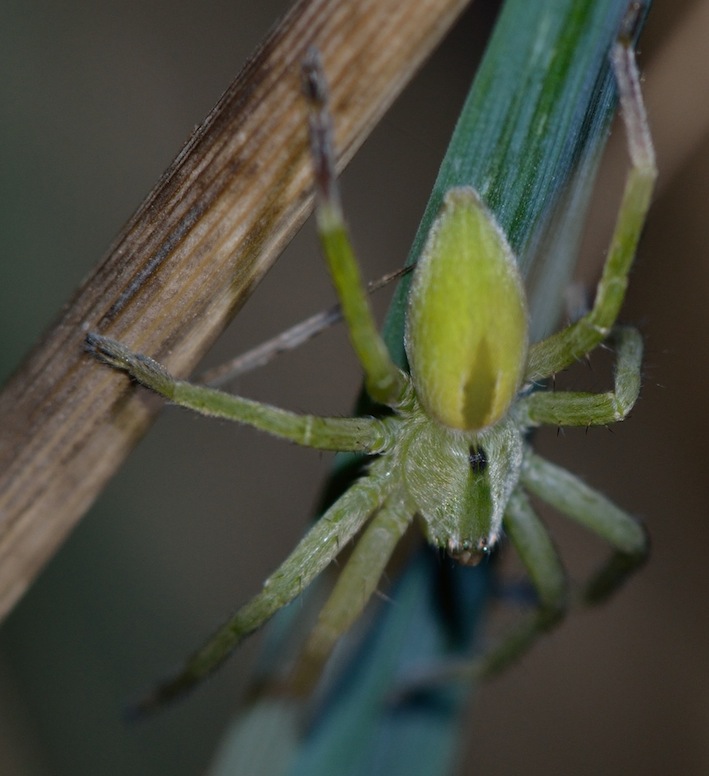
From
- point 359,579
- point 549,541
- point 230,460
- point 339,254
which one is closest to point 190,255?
point 339,254

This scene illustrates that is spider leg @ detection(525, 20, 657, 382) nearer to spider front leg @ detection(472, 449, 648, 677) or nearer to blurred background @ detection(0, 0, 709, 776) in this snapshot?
spider front leg @ detection(472, 449, 648, 677)

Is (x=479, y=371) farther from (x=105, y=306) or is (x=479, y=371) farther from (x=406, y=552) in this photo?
(x=406, y=552)

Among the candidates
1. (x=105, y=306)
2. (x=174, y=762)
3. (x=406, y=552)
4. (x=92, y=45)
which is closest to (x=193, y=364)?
(x=105, y=306)

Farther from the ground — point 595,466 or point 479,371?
point 595,466

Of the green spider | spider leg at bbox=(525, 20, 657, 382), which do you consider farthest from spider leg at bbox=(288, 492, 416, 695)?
spider leg at bbox=(525, 20, 657, 382)

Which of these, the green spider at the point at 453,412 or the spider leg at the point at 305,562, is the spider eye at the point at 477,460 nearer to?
the green spider at the point at 453,412

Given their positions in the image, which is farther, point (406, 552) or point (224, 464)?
point (224, 464)

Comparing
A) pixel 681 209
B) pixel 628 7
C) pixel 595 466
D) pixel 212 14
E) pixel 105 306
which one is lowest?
pixel 105 306
